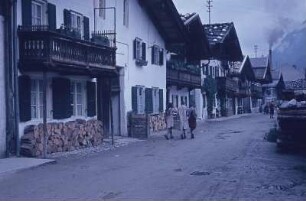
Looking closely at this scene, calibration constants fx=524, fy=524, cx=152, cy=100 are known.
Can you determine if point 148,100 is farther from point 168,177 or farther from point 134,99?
point 168,177

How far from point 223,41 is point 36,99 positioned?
2842cm

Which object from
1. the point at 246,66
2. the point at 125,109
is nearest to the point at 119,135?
the point at 125,109

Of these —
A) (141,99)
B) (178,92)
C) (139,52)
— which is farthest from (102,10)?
(178,92)

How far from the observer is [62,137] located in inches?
730

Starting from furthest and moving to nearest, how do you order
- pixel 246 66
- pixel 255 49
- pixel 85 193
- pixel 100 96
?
pixel 255 49 → pixel 246 66 → pixel 100 96 → pixel 85 193

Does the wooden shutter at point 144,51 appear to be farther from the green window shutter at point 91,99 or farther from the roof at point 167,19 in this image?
the green window shutter at point 91,99

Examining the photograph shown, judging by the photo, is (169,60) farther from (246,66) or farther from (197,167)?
(246,66)

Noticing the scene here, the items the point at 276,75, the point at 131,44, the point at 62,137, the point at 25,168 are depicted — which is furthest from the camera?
the point at 276,75

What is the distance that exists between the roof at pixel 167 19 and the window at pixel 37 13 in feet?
36.3

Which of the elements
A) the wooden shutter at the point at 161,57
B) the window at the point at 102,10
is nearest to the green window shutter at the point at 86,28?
the window at the point at 102,10

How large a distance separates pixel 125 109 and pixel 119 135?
4.33 feet

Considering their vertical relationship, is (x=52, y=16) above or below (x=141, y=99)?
above

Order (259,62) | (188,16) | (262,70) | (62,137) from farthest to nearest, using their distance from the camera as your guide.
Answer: (259,62) → (262,70) → (188,16) → (62,137)

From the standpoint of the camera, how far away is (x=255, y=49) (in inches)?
4953
